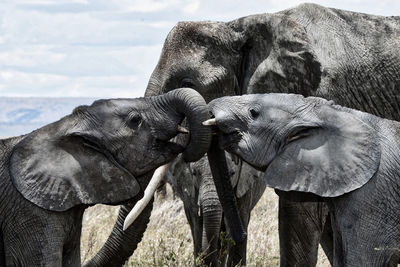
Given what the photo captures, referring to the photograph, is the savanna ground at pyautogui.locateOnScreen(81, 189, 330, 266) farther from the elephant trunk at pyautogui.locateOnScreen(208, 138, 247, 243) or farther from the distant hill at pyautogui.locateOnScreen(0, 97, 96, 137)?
the distant hill at pyautogui.locateOnScreen(0, 97, 96, 137)

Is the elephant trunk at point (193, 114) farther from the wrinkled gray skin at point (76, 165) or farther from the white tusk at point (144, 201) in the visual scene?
the white tusk at point (144, 201)

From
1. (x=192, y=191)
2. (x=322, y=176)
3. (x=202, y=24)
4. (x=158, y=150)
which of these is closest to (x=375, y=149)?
(x=322, y=176)

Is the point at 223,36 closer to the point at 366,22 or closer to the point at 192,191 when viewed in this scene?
the point at 366,22

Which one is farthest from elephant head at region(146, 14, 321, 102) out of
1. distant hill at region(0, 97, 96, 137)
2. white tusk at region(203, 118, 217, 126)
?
distant hill at region(0, 97, 96, 137)

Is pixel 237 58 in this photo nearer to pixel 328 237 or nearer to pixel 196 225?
pixel 328 237

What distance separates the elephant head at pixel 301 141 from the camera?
23.1 ft

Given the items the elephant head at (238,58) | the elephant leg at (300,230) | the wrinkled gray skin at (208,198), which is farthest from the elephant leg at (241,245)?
the elephant head at (238,58)

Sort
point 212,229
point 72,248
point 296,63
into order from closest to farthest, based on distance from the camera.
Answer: point 72,248 < point 296,63 < point 212,229

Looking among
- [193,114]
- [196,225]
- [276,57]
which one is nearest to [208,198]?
[196,225]

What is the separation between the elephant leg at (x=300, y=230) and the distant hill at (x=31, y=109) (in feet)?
339

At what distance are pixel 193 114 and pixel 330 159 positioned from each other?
920 mm

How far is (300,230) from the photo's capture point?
897 centimetres

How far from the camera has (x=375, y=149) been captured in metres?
7.05

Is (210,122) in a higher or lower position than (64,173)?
higher
